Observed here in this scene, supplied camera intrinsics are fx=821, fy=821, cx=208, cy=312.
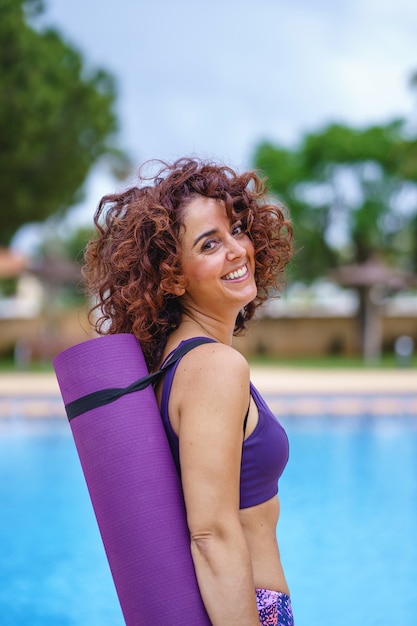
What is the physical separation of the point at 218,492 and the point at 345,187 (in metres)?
24.2

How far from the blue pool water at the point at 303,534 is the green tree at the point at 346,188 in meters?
15.2

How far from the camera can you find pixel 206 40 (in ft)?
178

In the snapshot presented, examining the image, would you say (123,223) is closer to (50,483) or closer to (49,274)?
(50,483)

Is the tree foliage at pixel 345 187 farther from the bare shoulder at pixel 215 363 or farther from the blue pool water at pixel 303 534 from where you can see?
the bare shoulder at pixel 215 363

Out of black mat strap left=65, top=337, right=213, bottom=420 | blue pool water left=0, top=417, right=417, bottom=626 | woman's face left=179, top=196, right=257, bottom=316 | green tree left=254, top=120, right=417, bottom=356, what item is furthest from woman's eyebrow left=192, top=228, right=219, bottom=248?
green tree left=254, top=120, right=417, bottom=356

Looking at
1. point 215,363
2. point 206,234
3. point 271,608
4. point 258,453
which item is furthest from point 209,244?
point 271,608

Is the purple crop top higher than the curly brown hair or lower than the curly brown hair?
lower

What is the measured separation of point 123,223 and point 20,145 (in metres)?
16.7

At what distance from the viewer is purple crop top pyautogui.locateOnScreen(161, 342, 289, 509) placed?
1443 mm

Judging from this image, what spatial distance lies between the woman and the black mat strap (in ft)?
0.07

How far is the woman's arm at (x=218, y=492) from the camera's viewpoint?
1340 mm

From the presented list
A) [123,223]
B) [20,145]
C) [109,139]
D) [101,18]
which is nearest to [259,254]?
[123,223]

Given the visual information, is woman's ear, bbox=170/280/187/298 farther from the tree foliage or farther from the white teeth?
the tree foliage

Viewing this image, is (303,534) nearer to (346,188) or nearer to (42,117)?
(42,117)
